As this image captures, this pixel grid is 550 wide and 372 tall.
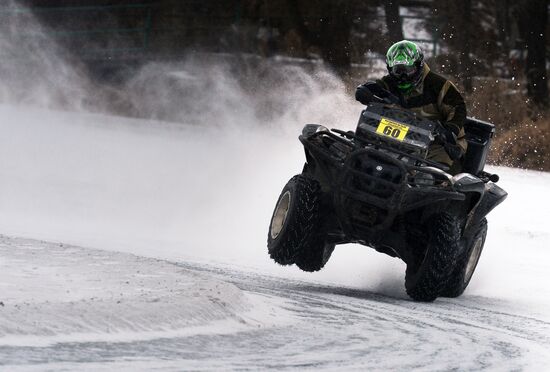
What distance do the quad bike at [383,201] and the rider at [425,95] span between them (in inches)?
6.9

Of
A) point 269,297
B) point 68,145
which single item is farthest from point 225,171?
point 269,297

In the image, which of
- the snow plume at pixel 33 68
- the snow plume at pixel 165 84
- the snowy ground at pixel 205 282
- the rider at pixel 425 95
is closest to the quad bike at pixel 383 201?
the rider at pixel 425 95

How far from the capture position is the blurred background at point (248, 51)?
119ft

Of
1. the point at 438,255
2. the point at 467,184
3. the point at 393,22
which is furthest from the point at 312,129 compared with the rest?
the point at 393,22

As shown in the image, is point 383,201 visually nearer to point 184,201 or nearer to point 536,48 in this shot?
point 184,201

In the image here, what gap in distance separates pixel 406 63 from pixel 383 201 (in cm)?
156

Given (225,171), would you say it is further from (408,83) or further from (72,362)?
(72,362)

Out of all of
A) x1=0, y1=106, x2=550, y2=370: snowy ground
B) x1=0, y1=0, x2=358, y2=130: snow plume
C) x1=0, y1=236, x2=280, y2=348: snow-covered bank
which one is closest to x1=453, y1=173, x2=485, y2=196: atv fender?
x1=0, y1=106, x2=550, y2=370: snowy ground

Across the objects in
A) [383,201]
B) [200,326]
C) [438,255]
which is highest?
[383,201]

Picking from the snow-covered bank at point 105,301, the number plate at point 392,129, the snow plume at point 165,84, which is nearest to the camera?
the snow-covered bank at point 105,301

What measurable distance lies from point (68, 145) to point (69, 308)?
16932 mm

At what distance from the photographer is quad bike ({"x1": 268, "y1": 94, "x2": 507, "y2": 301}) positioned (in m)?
11.6

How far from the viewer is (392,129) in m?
12.3

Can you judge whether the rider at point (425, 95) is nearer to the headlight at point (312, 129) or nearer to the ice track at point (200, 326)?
the headlight at point (312, 129)
